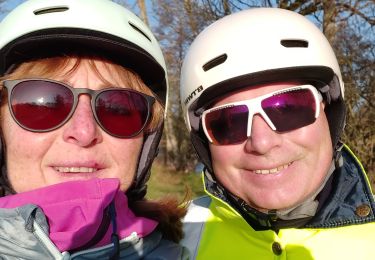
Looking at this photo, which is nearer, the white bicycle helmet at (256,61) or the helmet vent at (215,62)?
the white bicycle helmet at (256,61)

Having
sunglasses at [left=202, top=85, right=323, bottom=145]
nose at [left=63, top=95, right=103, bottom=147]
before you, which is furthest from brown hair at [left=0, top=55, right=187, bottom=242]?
sunglasses at [left=202, top=85, right=323, bottom=145]

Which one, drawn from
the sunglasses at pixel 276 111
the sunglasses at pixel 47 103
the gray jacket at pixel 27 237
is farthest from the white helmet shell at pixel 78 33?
the gray jacket at pixel 27 237

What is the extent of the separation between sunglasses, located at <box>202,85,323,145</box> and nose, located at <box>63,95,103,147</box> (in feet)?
2.54

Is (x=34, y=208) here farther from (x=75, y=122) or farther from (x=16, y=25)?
(x=16, y=25)

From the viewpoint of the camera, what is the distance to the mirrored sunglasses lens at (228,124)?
233cm

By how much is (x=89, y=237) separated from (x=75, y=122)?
0.52m

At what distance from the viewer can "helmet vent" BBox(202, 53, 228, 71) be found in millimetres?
2565

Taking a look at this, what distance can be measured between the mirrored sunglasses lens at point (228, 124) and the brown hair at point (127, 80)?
1.09 feet

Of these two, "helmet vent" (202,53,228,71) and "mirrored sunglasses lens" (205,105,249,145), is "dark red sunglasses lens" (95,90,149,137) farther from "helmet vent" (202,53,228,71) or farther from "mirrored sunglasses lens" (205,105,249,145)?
"helmet vent" (202,53,228,71)

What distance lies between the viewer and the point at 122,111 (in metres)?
2.05

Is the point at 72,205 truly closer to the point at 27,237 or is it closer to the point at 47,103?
the point at 27,237

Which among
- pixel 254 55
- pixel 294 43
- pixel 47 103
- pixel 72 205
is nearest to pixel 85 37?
pixel 47 103

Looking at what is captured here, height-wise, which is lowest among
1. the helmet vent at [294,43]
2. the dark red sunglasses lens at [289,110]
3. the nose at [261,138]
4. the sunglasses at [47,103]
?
the nose at [261,138]

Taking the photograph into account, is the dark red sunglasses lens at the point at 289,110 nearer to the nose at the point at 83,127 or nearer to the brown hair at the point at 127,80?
the brown hair at the point at 127,80
